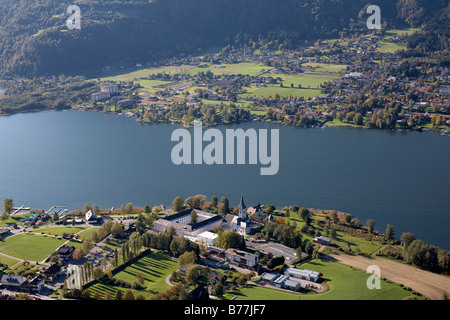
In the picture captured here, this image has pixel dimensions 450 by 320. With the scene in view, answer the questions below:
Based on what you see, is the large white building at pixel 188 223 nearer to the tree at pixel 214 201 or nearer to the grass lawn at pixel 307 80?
the tree at pixel 214 201

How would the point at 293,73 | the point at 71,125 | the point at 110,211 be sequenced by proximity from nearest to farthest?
the point at 110,211, the point at 71,125, the point at 293,73

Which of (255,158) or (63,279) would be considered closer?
(63,279)

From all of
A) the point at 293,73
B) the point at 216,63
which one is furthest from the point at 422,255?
the point at 216,63

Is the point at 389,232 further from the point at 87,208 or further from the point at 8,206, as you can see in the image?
the point at 8,206

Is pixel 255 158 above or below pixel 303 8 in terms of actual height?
below

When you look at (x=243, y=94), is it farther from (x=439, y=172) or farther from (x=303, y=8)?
(x=303, y=8)

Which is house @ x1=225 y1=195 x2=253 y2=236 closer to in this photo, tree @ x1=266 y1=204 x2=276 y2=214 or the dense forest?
tree @ x1=266 y1=204 x2=276 y2=214

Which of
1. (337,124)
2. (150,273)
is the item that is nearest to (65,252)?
(150,273)
